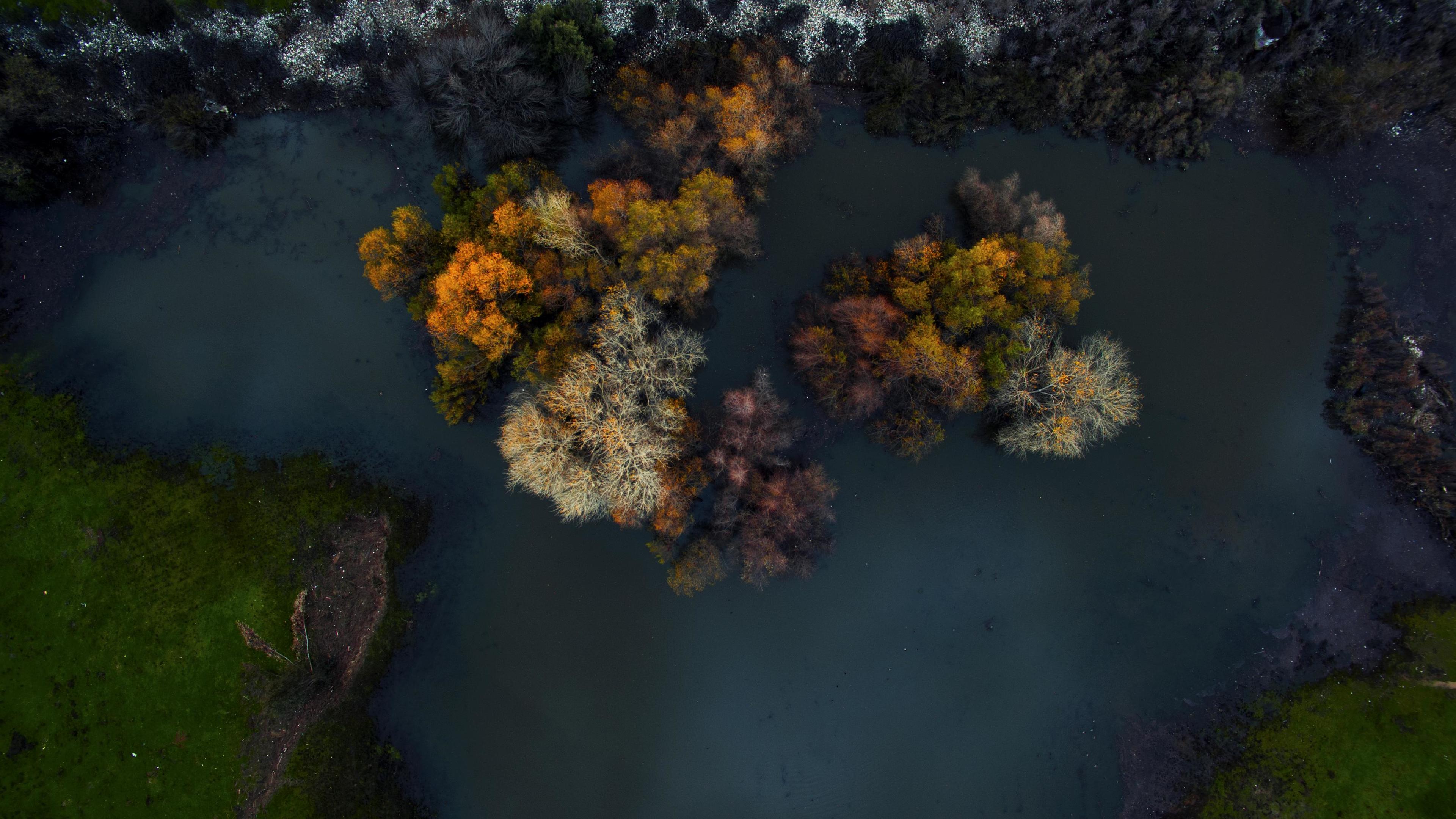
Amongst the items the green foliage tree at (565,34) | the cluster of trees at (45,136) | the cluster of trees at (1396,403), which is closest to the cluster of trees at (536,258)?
the green foliage tree at (565,34)

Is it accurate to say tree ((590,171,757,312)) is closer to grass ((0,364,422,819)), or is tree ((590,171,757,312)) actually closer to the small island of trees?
the small island of trees

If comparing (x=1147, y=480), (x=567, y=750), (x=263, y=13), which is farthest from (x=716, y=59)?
(x=567, y=750)

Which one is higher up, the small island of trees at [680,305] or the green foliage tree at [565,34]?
the green foliage tree at [565,34]

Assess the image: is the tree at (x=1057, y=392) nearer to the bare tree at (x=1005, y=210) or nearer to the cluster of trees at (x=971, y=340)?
the cluster of trees at (x=971, y=340)

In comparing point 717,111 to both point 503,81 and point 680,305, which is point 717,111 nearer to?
point 680,305

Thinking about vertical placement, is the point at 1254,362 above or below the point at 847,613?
above

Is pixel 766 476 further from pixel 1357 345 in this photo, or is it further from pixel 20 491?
pixel 20 491

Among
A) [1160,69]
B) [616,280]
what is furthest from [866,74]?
[616,280]
